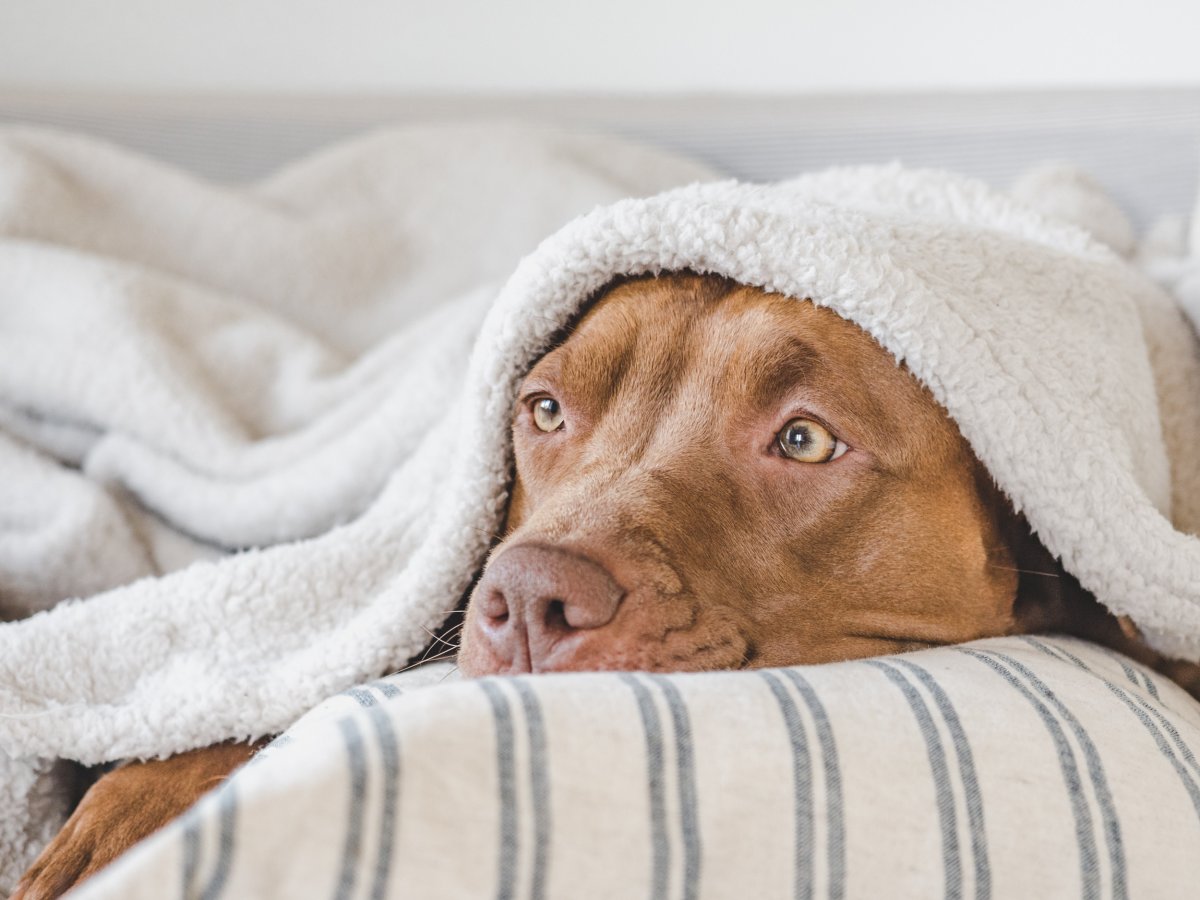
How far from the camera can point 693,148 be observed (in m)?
3.35

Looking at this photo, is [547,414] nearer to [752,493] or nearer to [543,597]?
[752,493]

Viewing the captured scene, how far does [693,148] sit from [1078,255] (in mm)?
1660

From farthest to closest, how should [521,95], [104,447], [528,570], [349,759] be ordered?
1. [521,95]
2. [104,447]
3. [528,570]
4. [349,759]

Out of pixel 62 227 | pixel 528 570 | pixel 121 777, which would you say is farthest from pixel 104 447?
pixel 528 570

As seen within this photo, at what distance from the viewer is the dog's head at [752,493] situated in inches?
54.1

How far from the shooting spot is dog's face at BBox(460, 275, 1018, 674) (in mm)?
1377

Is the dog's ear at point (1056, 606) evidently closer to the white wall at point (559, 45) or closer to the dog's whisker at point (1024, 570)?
the dog's whisker at point (1024, 570)

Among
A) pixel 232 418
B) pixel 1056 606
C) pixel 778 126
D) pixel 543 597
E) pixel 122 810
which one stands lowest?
pixel 122 810

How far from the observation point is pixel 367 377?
2453mm

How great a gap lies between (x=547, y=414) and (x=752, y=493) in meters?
0.37

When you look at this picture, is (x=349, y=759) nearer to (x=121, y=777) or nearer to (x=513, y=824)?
(x=513, y=824)

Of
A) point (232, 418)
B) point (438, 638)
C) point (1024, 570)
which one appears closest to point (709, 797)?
point (438, 638)

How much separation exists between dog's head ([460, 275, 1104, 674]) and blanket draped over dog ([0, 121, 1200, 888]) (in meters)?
0.07

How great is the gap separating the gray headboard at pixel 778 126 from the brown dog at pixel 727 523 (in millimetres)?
1722
